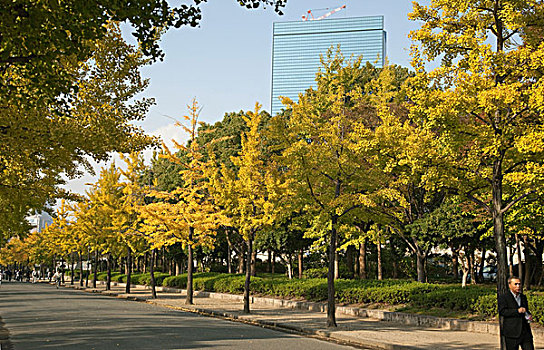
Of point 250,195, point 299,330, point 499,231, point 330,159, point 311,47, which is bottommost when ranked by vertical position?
point 299,330

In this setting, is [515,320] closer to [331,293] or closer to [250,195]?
[331,293]

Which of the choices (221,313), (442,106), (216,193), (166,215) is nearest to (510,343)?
(442,106)

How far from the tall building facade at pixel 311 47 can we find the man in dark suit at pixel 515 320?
174392 mm

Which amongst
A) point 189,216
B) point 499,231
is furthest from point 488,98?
point 189,216

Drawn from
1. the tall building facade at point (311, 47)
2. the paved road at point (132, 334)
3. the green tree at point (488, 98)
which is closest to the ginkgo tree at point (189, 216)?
the paved road at point (132, 334)

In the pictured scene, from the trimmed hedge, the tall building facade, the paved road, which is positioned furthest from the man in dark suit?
the tall building facade

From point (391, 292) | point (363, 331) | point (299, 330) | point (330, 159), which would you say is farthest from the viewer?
point (391, 292)

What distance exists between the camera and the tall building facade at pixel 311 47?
606 feet

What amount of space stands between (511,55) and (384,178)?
6353mm

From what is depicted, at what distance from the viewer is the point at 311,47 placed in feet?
633

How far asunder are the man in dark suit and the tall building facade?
572 ft

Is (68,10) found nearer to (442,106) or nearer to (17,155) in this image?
(17,155)

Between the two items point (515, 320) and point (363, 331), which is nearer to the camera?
point (515, 320)

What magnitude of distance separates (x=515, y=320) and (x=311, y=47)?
190 meters
